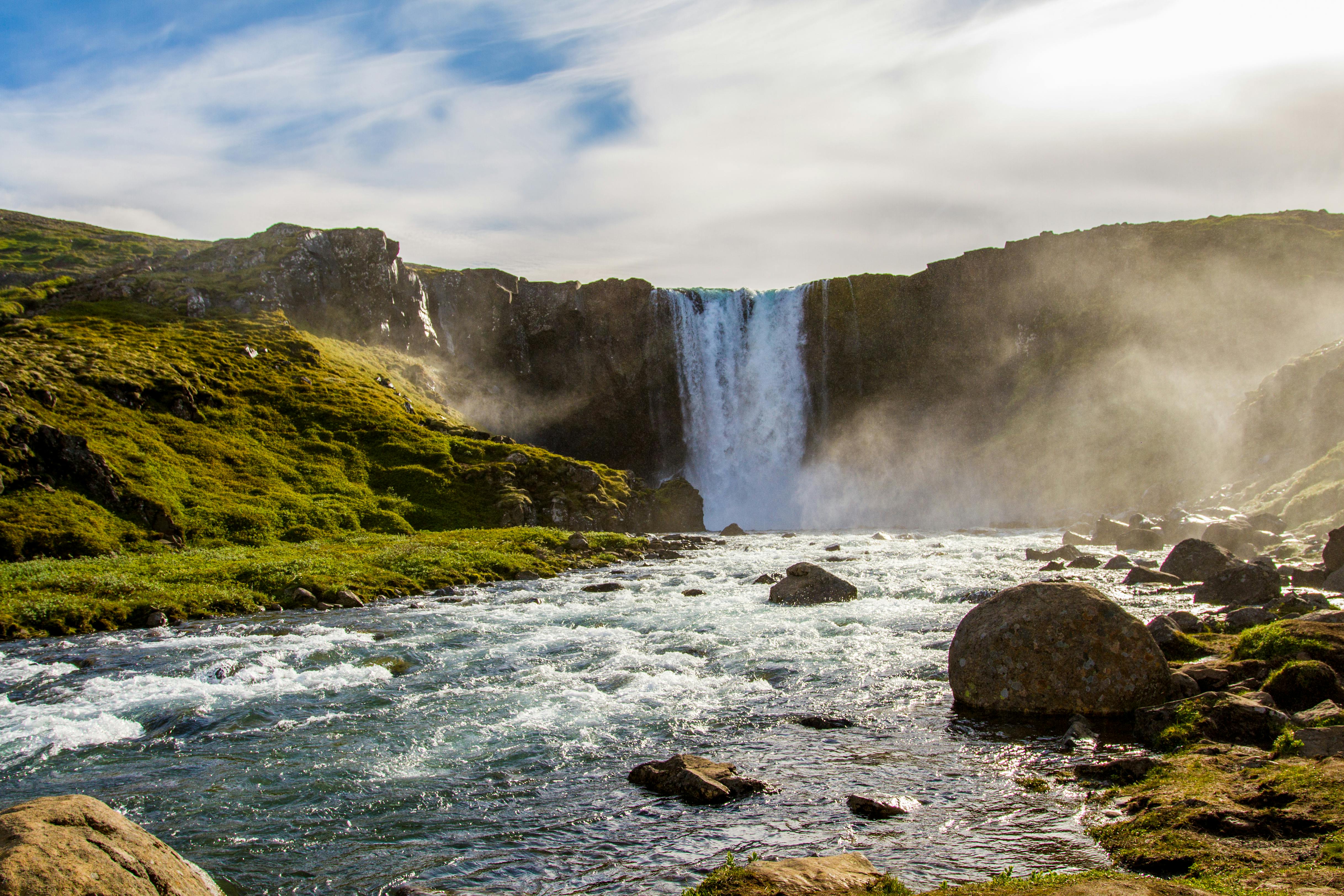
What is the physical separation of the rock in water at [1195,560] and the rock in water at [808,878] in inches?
1144

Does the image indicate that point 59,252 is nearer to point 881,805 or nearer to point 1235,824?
point 881,805

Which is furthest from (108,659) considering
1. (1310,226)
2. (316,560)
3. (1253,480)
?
(1310,226)

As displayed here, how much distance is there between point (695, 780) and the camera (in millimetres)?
11477

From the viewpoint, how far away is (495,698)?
687 inches

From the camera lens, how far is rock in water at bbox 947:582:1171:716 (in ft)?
46.8

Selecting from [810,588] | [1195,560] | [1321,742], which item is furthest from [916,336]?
[1321,742]

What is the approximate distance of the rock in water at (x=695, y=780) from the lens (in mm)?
11305

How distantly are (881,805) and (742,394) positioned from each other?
97476 mm

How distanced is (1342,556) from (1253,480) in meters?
36.2

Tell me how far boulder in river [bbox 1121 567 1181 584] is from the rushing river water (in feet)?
11.3

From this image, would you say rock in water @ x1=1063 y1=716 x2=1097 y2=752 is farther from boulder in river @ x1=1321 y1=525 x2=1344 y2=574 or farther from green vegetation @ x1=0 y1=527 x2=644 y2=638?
green vegetation @ x1=0 y1=527 x2=644 y2=638

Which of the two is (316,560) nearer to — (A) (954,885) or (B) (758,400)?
(A) (954,885)

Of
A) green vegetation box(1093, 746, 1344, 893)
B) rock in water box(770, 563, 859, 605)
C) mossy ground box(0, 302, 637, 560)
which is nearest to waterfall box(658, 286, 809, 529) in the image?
mossy ground box(0, 302, 637, 560)

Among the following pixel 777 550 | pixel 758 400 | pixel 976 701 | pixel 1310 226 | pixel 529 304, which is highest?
pixel 1310 226
